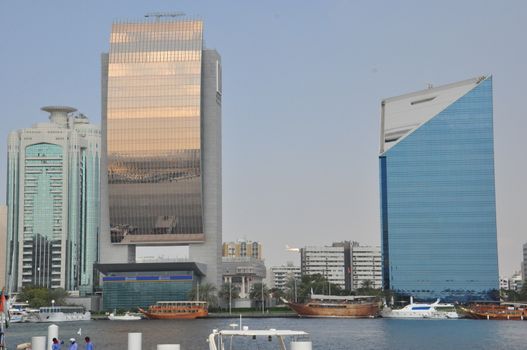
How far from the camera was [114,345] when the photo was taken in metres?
116

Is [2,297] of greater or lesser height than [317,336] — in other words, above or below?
above

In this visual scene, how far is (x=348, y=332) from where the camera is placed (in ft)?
506

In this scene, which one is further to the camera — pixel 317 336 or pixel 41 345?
pixel 317 336

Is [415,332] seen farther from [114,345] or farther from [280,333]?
[280,333]

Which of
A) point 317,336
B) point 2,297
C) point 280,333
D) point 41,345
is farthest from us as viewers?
point 317,336

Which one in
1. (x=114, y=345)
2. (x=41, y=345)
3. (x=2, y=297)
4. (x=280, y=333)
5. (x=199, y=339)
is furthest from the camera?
(x=199, y=339)

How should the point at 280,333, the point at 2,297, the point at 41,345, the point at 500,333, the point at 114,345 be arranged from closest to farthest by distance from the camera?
the point at 41,345, the point at 280,333, the point at 2,297, the point at 114,345, the point at 500,333

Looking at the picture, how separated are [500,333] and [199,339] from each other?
5545cm

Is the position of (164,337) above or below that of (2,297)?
below

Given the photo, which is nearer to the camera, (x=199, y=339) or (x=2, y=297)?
(x=2, y=297)

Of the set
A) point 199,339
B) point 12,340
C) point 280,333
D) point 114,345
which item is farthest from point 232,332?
point 12,340

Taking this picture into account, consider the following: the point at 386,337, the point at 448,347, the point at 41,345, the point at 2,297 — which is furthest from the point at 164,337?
the point at 41,345

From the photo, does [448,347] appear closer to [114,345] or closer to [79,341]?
[114,345]

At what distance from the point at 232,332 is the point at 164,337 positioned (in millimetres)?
72954
